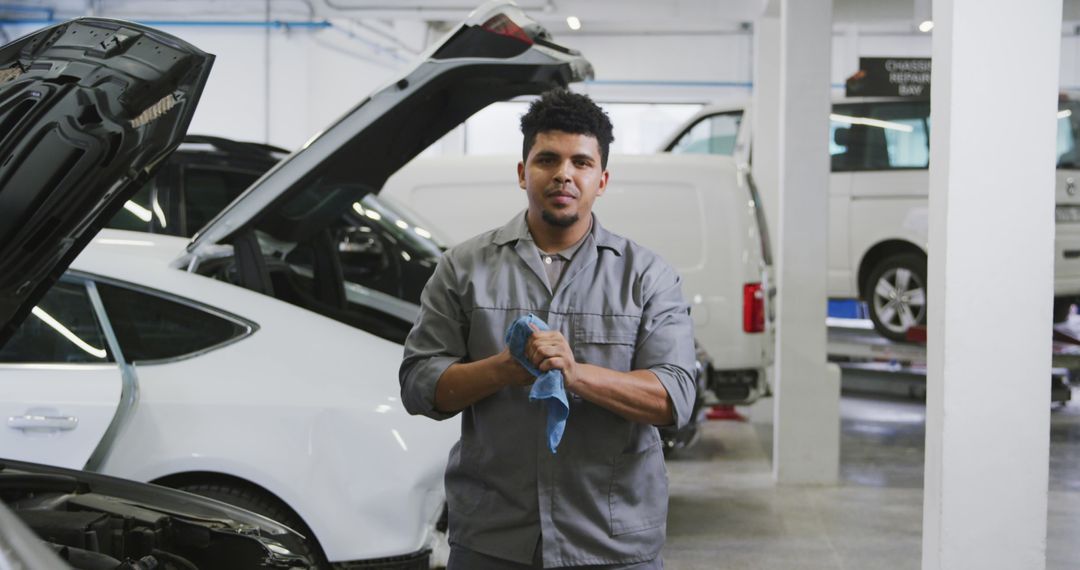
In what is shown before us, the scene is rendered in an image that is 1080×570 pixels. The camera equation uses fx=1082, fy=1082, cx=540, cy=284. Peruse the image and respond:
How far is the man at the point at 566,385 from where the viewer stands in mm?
1941

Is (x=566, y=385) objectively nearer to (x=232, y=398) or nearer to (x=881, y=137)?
(x=232, y=398)

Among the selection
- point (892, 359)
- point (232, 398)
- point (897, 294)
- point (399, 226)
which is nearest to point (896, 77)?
point (897, 294)

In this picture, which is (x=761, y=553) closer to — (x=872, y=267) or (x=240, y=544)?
(x=240, y=544)

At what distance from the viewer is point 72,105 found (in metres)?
2.31

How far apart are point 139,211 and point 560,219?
12.9ft

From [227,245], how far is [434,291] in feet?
6.62

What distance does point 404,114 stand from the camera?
12.9ft

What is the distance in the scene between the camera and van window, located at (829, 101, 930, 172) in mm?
9297

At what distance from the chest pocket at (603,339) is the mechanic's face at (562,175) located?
0.64 ft

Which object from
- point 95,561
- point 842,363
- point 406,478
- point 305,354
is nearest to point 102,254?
point 305,354

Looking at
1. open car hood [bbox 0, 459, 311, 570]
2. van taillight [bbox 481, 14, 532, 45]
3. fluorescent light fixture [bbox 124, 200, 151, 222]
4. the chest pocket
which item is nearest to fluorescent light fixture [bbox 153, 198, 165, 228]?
fluorescent light fixture [bbox 124, 200, 151, 222]

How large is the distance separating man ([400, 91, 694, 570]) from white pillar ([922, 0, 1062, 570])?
1.34m

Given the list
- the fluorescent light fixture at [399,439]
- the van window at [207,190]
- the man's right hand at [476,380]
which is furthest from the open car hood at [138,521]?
the van window at [207,190]

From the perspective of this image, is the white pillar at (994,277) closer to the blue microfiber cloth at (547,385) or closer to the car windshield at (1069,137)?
the blue microfiber cloth at (547,385)
